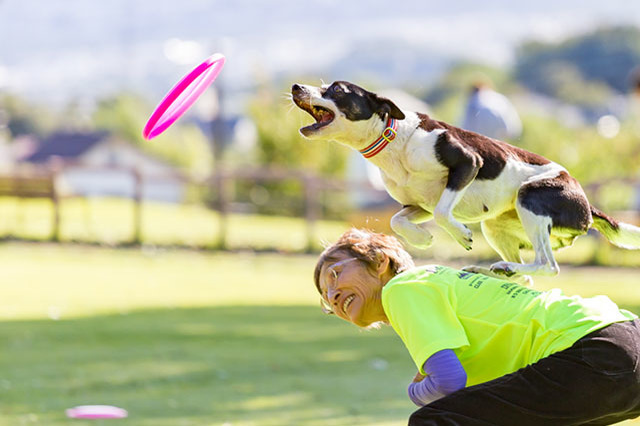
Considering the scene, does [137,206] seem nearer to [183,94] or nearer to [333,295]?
[183,94]

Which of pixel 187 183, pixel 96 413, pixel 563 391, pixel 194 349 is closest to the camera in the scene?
pixel 563 391

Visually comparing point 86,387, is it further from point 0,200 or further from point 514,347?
point 0,200

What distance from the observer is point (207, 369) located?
7645 mm

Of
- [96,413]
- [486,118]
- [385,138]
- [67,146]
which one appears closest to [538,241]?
[385,138]

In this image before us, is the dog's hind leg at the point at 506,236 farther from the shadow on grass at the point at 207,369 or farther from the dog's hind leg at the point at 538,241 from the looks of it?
the shadow on grass at the point at 207,369

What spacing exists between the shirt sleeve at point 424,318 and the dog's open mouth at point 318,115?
2.01 feet

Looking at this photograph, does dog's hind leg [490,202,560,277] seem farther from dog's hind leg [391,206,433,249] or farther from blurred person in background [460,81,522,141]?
blurred person in background [460,81,522,141]

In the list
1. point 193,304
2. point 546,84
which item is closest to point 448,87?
point 546,84

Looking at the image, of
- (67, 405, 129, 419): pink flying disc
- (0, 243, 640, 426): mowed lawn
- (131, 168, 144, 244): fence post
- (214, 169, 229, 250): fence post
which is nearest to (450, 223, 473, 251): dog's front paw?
(0, 243, 640, 426): mowed lawn

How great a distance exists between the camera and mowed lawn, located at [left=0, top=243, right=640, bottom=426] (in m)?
6.27

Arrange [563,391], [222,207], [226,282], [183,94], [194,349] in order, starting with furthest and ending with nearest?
[222,207], [226,282], [194,349], [183,94], [563,391]

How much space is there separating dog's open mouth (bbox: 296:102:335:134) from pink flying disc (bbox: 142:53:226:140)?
72 centimetres

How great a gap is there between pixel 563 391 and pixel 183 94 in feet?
6.37

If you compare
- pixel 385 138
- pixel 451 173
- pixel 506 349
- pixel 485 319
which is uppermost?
pixel 385 138
